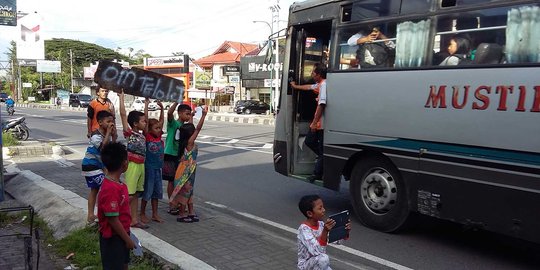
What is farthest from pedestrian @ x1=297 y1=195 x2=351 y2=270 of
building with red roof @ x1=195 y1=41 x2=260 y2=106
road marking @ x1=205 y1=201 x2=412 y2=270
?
building with red roof @ x1=195 y1=41 x2=260 y2=106

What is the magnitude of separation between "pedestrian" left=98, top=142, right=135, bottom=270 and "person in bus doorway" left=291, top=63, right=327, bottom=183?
3345 millimetres

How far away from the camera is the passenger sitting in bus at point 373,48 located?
554cm

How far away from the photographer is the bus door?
22.8 feet

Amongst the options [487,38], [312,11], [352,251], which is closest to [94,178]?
[352,251]

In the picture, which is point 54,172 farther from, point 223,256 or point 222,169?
point 223,256

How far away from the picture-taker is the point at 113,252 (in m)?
3.35

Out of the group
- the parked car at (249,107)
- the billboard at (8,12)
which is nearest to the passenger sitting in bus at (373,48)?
the billboard at (8,12)

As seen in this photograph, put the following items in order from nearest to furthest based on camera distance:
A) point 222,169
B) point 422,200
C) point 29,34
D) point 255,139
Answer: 1. point 422,200
2. point 222,169
3. point 255,139
4. point 29,34

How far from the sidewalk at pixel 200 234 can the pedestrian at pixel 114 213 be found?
Result: 0.89 metres

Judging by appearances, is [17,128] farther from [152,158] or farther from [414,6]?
[414,6]

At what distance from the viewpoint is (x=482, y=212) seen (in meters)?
4.59

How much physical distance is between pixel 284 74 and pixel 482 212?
3.41 meters

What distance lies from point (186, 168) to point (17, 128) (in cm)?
1312

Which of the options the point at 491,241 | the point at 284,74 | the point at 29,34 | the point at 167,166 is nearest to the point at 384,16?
the point at 284,74
